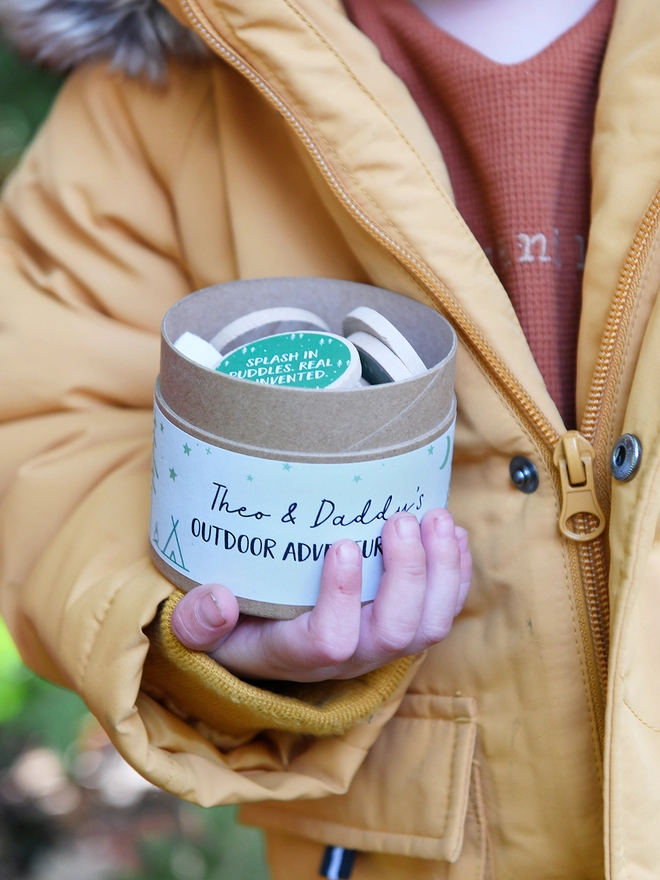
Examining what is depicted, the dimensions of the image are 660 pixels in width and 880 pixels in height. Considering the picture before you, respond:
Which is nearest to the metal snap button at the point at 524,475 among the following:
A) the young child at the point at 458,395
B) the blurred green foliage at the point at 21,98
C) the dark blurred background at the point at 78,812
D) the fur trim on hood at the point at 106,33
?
the young child at the point at 458,395

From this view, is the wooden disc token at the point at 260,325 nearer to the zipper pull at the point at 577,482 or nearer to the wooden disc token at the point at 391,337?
the wooden disc token at the point at 391,337

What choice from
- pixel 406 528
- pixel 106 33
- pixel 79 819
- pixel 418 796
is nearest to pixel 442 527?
pixel 406 528

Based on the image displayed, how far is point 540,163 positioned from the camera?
72 cm

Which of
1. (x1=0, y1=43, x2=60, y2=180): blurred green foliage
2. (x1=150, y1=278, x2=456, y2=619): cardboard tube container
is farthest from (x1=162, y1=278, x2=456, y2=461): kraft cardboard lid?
(x1=0, y1=43, x2=60, y2=180): blurred green foliage

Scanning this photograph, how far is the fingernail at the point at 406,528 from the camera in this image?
53cm

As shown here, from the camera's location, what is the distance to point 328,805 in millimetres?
761

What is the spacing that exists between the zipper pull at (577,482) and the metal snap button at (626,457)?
3 centimetres

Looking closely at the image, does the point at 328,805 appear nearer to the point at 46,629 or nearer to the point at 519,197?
the point at 46,629

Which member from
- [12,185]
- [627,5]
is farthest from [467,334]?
[12,185]

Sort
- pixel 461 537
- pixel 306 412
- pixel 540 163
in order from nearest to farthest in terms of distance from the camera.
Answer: pixel 306 412, pixel 461 537, pixel 540 163

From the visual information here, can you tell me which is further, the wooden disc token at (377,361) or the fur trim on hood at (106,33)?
the fur trim on hood at (106,33)

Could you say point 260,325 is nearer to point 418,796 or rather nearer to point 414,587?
point 414,587

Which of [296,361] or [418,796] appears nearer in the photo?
[296,361]

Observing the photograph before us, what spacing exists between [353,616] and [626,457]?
21cm
